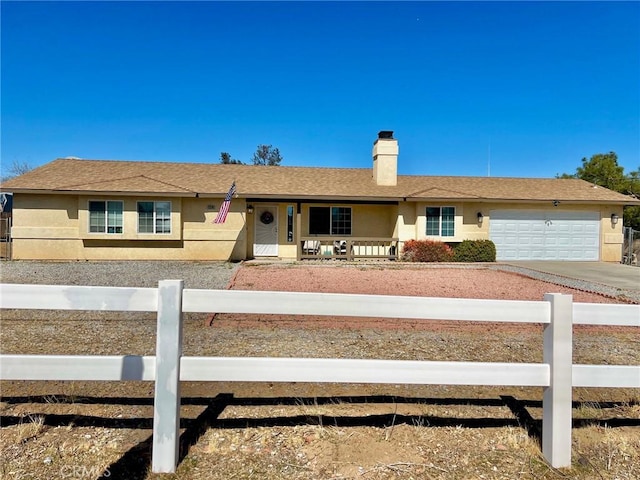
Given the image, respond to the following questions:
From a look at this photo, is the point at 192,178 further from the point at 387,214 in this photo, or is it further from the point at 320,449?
the point at 320,449

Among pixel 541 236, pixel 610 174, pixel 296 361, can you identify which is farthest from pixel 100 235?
pixel 610 174

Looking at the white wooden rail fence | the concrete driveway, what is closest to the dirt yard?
the white wooden rail fence

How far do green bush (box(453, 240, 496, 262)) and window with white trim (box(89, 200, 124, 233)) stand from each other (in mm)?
14196

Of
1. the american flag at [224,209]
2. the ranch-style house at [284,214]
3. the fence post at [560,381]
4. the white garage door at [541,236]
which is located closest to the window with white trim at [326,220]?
the ranch-style house at [284,214]

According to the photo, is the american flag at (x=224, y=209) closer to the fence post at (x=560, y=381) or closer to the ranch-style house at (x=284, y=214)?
the ranch-style house at (x=284, y=214)

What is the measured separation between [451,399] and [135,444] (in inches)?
98.1

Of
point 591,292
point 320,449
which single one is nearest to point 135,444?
point 320,449

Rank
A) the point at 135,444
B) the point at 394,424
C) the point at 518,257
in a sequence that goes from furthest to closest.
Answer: the point at 518,257 < the point at 394,424 < the point at 135,444

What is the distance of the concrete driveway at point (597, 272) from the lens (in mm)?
11500

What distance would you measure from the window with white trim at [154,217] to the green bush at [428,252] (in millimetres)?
10207

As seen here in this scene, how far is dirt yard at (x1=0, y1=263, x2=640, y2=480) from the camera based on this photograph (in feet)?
8.06

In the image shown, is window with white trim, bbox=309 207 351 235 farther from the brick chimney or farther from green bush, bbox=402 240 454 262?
green bush, bbox=402 240 454 262

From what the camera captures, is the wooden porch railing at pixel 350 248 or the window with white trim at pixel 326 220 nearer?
the wooden porch railing at pixel 350 248

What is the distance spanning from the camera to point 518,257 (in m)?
18.0
